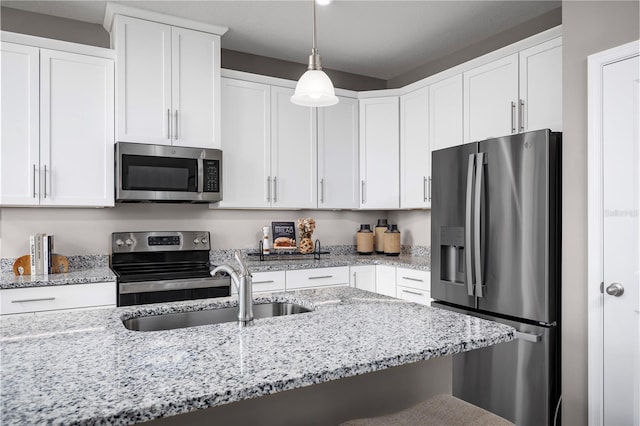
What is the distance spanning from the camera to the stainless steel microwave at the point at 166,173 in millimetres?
2934

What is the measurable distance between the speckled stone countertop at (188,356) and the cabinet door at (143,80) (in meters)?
1.69

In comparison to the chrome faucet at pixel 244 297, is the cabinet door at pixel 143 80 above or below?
above

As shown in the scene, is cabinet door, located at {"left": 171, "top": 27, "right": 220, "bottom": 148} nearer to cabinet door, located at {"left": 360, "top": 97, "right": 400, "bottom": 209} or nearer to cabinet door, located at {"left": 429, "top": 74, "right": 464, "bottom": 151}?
cabinet door, located at {"left": 360, "top": 97, "right": 400, "bottom": 209}

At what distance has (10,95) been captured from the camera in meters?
2.68

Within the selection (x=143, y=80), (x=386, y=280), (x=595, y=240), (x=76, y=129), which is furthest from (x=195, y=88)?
(x=595, y=240)

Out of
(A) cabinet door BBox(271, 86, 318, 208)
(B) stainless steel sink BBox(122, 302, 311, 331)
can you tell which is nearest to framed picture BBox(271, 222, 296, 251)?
(A) cabinet door BBox(271, 86, 318, 208)

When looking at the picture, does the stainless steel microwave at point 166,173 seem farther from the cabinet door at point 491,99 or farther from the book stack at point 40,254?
the cabinet door at point 491,99

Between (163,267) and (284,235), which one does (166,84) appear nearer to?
(163,267)

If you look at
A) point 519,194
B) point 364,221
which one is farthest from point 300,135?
point 519,194

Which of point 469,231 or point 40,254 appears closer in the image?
point 469,231

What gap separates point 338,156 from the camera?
12.7ft

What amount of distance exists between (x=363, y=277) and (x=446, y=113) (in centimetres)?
144

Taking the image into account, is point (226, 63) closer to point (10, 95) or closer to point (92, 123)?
point (92, 123)

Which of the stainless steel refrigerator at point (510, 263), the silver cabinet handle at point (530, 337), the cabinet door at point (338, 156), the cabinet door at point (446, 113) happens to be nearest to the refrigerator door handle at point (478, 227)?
the stainless steel refrigerator at point (510, 263)
